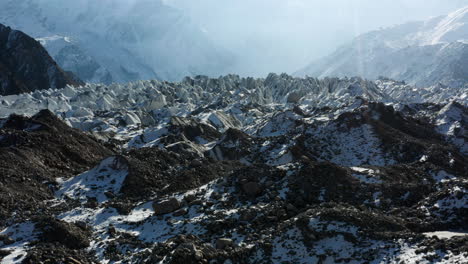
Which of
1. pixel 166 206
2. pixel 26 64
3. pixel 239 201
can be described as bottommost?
pixel 26 64

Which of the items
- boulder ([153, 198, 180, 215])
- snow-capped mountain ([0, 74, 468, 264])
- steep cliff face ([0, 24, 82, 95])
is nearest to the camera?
snow-capped mountain ([0, 74, 468, 264])

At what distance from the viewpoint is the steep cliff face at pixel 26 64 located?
507ft

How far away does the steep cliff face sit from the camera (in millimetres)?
154625

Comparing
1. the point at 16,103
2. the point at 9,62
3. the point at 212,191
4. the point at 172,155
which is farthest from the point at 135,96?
the point at 212,191

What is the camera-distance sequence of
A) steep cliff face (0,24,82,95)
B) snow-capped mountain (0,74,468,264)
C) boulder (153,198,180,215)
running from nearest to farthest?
snow-capped mountain (0,74,468,264)
boulder (153,198,180,215)
steep cliff face (0,24,82,95)

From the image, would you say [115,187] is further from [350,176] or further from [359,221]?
[359,221]

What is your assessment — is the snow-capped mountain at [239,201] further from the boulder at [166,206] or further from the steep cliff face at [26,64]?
the steep cliff face at [26,64]

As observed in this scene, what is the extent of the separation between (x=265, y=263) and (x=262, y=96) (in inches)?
4679

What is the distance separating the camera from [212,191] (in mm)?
22688

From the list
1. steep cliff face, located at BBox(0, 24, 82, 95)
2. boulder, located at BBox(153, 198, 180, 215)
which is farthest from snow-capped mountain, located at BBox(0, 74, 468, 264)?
steep cliff face, located at BBox(0, 24, 82, 95)

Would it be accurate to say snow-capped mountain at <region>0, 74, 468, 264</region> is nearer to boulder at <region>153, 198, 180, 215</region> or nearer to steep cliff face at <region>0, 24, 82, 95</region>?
boulder at <region>153, 198, 180, 215</region>

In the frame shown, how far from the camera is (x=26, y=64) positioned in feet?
527

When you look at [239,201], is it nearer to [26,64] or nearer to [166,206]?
[166,206]

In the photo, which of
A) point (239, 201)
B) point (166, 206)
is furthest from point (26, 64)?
point (239, 201)
